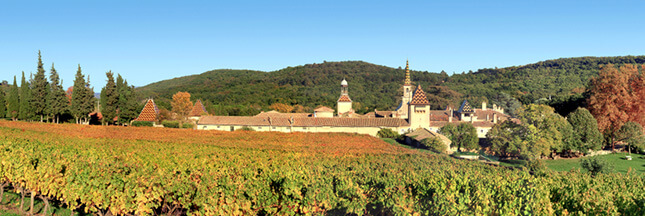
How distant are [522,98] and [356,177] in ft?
305

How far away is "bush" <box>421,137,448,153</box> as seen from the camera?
36625 millimetres

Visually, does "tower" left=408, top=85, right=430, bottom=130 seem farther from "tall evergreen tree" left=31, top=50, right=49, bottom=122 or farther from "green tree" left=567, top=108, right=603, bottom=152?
"tall evergreen tree" left=31, top=50, right=49, bottom=122

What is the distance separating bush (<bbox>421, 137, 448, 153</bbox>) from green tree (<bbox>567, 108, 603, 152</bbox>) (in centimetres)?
1542

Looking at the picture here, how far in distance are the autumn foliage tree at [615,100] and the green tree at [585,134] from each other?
4.85 meters

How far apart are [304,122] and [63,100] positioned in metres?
28.4

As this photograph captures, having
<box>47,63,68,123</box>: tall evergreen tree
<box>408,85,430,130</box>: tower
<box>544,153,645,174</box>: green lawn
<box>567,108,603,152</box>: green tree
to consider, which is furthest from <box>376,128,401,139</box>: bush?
<box>47,63,68,123</box>: tall evergreen tree

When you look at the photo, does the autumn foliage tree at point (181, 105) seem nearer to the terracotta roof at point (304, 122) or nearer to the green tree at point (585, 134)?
the terracotta roof at point (304, 122)

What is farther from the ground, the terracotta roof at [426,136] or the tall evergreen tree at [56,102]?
the tall evergreen tree at [56,102]

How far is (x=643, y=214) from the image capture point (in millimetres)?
8898

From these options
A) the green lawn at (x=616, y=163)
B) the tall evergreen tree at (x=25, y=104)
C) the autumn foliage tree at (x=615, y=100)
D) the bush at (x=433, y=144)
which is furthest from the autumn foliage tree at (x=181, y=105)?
the autumn foliage tree at (x=615, y=100)

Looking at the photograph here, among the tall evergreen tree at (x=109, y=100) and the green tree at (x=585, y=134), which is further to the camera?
the tall evergreen tree at (x=109, y=100)

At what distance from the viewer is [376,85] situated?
128875 mm

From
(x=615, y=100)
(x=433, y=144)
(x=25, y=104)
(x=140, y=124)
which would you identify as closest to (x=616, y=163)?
(x=615, y=100)

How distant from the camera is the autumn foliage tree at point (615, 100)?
155ft
